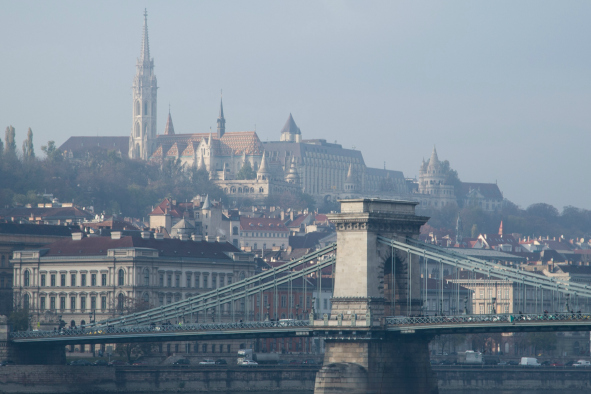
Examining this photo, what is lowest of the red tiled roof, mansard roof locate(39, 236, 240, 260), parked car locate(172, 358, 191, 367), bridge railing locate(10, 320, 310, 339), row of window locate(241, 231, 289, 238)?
parked car locate(172, 358, 191, 367)

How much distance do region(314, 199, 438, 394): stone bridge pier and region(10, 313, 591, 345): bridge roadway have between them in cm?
46

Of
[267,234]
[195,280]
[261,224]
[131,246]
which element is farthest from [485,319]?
[261,224]

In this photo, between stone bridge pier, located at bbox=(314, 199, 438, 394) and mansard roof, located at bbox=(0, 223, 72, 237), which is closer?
stone bridge pier, located at bbox=(314, 199, 438, 394)

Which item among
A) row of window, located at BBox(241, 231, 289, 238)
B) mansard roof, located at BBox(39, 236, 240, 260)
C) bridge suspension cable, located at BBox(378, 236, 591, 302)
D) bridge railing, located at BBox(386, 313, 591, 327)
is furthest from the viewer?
row of window, located at BBox(241, 231, 289, 238)

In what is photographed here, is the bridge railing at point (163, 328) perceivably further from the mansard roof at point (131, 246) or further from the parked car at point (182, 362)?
the mansard roof at point (131, 246)

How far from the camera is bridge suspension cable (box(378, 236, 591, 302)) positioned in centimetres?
5353

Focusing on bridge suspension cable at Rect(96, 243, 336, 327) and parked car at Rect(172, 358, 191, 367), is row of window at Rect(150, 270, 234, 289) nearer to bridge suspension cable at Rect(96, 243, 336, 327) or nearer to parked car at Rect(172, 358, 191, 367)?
parked car at Rect(172, 358, 191, 367)

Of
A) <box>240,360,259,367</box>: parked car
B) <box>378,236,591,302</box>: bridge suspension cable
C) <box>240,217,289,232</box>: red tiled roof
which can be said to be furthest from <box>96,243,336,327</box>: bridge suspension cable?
<box>240,217,289,232</box>: red tiled roof

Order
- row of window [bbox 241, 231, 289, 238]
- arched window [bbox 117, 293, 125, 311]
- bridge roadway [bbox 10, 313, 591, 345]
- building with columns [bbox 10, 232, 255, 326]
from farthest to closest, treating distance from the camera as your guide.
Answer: row of window [bbox 241, 231, 289, 238] → building with columns [bbox 10, 232, 255, 326] → arched window [bbox 117, 293, 125, 311] → bridge roadway [bbox 10, 313, 591, 345]

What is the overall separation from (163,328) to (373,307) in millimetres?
12338

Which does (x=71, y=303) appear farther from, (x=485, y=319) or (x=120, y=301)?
(x=485, y=319)

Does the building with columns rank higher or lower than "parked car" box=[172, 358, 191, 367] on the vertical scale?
higher

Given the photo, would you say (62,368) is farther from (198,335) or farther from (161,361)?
(161,361)

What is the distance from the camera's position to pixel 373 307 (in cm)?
5738
